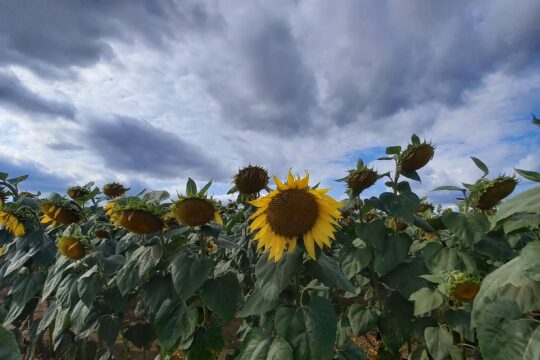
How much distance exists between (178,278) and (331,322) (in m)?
1.05

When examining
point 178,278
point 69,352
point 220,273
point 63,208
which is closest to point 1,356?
point 178,278

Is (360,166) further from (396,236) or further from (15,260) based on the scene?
(15,260)

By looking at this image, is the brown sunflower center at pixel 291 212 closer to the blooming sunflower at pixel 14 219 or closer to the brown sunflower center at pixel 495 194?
the brown sunflower center at pixel 495 194

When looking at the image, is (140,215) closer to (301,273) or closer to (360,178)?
(301,273)

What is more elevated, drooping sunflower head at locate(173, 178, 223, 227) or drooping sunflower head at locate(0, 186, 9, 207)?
drooping sunflower head at locate(0, 186, 9, 207)

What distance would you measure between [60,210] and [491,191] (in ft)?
12.7

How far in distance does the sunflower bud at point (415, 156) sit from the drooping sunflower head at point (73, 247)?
2.89 meters

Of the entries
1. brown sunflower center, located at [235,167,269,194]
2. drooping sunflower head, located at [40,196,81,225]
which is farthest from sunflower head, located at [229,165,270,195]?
drooping sunflower head, located at [40,196,81,225]

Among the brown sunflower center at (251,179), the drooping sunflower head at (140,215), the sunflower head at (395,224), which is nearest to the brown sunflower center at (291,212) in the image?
the brown sunflower center at (251,179)

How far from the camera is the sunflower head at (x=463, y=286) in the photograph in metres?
2.65

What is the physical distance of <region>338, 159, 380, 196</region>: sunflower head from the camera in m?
3.01

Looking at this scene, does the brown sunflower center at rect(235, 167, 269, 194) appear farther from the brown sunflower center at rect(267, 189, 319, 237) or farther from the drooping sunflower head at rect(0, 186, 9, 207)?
the drooping sunflower head at rect(0, 186, 9, 207)

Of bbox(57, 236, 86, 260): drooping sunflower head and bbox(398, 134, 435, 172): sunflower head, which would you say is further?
bbox(57, 236, 86, 260): drooping sunflower head

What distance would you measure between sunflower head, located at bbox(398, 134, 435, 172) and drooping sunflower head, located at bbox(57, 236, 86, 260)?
2893 millimetres
